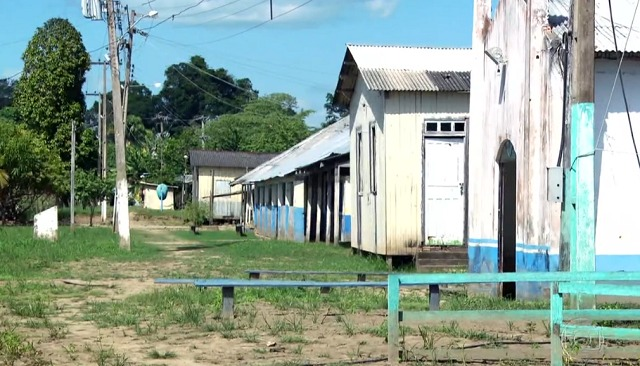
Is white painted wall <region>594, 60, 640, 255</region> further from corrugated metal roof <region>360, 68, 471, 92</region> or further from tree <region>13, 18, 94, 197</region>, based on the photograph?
tree <region>13, 18, 94, 197</region>

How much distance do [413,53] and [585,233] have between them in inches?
482

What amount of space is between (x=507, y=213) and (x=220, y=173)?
145ft

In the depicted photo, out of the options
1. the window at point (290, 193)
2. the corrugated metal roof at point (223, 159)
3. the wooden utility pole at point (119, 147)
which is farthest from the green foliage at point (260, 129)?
the wooden utility pole at point (119, 147)

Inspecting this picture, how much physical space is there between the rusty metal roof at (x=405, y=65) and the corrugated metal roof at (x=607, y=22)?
6.48m

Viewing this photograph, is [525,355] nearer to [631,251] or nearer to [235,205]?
[631,251]

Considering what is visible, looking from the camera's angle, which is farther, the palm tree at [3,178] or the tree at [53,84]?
the tree at [53,84]

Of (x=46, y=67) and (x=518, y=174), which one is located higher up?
(x=46, y=67)

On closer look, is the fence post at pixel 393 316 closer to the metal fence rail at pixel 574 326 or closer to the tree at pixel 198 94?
the metal fence rail at pixel 574 326

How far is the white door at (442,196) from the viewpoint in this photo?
20.3 m

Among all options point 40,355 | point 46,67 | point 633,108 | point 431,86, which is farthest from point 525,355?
point 46,67

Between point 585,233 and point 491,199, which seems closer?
point 585,233

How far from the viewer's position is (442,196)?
20.3 meters

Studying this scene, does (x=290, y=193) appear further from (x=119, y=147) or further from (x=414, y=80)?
(x=414, y=80)

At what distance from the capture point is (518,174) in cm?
1360
